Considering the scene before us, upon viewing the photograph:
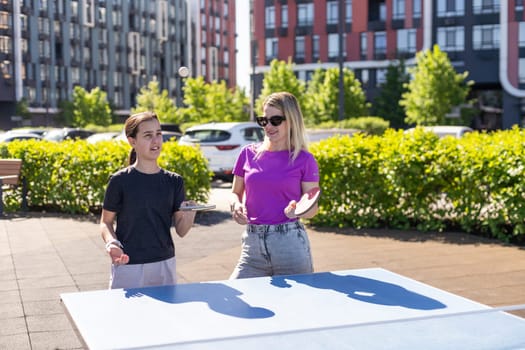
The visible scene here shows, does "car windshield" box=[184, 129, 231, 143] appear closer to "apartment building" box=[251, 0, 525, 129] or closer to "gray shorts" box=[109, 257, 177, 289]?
"gray shorts" box=[109, 257, 177, 289]

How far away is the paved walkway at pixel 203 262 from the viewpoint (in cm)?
586

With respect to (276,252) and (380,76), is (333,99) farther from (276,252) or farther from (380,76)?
(276,252)

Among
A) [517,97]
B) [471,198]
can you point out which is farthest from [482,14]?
[471,198]

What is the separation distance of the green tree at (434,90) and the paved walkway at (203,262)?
42.6 meters

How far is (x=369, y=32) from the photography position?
200 feet

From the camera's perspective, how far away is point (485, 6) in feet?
182

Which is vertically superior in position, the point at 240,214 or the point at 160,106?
the point at 160,106

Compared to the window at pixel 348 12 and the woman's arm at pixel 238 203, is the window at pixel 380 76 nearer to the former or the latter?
the window at pixel 348 12

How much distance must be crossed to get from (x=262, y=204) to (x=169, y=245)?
1.84 feet

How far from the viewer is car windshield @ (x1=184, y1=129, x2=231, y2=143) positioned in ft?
65.5

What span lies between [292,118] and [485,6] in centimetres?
5533

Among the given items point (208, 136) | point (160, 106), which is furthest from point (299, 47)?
point (208, 136)

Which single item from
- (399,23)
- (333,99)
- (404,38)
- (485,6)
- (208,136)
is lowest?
(208,136)

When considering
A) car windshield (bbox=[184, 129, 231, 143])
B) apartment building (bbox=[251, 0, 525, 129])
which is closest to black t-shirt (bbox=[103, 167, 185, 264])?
car windshield (bbox=[184, 129, 231, 143])
